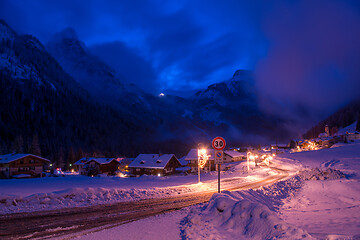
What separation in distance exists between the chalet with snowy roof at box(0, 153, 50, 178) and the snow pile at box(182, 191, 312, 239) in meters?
72.5

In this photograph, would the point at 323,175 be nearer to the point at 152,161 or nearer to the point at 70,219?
the point at 70,219

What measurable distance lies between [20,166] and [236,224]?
75.3 meters

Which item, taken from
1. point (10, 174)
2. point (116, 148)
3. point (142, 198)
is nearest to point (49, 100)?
point (116, 148)

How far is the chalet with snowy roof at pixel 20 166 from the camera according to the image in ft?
197

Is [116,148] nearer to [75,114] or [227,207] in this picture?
[75,114]

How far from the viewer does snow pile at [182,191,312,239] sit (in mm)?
6585

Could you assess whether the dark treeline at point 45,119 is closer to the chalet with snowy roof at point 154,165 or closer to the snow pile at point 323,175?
the chalet with snowy roof at point 154,165

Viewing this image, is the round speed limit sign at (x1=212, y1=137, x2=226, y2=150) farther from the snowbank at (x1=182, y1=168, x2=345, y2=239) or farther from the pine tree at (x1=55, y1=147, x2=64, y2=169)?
the pine tree at (x1=55, y1=147, x2=64, y2=169)

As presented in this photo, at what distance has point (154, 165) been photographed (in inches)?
2653

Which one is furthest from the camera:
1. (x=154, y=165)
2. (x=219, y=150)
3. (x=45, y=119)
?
(x=45, y=119)

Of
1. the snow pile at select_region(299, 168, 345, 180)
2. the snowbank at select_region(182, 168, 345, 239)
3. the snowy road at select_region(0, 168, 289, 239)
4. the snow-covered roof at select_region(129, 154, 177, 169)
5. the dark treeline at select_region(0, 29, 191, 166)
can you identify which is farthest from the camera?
the dark treeline at select_region(0, 29, 191, 166)

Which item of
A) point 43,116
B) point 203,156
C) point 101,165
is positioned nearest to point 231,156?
point 101,165

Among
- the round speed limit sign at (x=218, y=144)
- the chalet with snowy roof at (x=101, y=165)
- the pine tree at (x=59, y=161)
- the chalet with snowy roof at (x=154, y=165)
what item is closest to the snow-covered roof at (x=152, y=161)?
the chalet with snowy roof at (x=154, y=165)

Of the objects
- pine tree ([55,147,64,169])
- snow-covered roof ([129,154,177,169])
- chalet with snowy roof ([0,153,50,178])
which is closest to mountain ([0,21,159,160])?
→ pine tree ([55,147,64,169])
